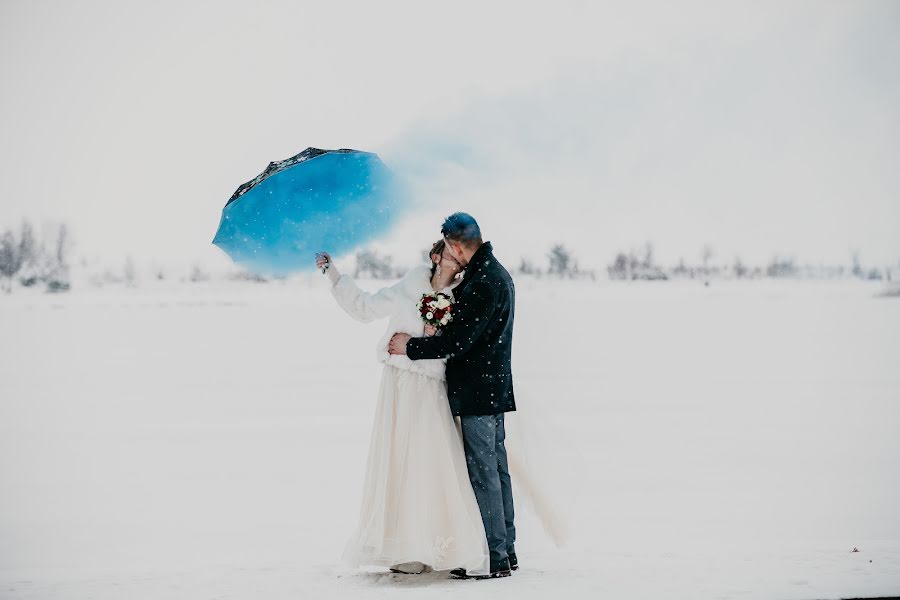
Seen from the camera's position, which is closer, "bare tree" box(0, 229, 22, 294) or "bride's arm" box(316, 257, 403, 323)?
"bride's arm" box(316, 257, 403, 323)

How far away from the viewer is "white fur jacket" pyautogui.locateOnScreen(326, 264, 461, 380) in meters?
3.86

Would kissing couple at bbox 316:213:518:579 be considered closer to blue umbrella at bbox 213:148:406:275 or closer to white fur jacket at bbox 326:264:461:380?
white fur jacket at bbox 326:264:461:380

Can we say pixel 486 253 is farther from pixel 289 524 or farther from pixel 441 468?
pixel 289 524

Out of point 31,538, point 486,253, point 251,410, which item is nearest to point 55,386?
point 251,410

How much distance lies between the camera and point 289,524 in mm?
5520

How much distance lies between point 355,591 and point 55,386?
10706mm

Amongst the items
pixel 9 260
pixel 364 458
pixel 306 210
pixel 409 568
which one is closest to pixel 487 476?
pixel 409 568

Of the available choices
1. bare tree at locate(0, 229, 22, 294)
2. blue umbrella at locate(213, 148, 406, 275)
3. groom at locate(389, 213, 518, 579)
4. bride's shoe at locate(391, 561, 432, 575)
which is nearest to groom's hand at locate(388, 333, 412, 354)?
groom at locate(389, 213, 518, 579)

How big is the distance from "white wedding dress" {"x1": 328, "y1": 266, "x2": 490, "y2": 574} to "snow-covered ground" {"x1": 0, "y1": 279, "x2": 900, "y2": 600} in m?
0.14

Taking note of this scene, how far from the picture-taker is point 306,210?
3.93 meters

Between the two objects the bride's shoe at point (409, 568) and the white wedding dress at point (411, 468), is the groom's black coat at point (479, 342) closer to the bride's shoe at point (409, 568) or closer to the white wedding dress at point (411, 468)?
the white wedding dress at point (411, 468)

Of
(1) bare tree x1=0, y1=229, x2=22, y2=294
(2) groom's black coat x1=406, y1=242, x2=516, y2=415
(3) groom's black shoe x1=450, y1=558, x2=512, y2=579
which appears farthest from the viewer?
(1) bare tree x1=0, y1=229, x2=22, y2=294

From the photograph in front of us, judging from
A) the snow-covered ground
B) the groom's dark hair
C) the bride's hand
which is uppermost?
the groom's dark hair

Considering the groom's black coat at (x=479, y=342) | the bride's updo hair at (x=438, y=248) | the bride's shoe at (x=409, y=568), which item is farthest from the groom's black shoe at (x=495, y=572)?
the bride's updo hair at (x=438, y=248)
